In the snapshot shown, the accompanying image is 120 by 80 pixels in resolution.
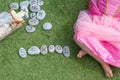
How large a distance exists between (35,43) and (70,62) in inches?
7.7

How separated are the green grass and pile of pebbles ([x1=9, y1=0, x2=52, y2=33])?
2 cm

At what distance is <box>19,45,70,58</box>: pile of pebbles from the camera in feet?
5.43

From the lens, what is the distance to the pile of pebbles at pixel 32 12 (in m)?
1.73

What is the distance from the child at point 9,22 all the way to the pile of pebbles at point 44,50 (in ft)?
0.35

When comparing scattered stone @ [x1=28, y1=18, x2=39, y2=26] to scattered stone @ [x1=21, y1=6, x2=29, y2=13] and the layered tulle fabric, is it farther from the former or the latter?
the layered tulle fabric

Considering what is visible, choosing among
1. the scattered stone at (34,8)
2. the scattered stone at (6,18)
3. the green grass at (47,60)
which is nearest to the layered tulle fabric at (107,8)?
the green grass at (47,60)

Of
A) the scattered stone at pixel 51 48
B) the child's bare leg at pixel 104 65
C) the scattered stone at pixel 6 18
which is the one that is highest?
the scattered stone at pixel 6 18

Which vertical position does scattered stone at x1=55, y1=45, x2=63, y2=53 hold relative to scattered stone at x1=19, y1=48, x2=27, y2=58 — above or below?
below

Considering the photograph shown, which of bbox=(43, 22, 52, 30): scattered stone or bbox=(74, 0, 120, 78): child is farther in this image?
bbox=(43, 22, 52, 30): scattered stone

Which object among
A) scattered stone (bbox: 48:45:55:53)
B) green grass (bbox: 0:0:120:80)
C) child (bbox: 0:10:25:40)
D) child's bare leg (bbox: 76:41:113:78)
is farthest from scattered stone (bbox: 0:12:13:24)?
child's bare leg (bbox: 76:41:113:78)

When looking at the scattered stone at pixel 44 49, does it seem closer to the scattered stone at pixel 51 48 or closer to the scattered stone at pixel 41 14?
the scattered stone at pixel 51 48

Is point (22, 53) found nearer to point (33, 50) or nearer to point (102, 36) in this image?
point (33, 50)

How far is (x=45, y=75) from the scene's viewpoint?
1.63m

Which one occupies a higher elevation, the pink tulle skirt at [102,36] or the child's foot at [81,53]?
the pink tulle skirt at [102,36]
